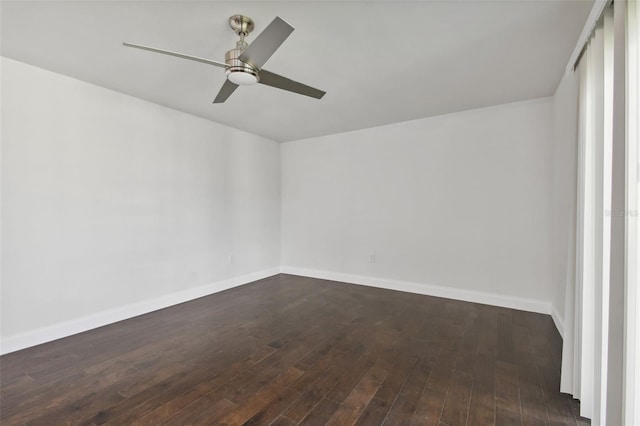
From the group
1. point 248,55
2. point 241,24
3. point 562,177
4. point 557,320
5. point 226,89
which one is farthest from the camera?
point 557,320

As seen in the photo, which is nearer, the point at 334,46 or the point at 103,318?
the point at 334,46

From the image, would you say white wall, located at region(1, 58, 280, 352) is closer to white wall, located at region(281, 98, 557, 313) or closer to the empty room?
the empty room

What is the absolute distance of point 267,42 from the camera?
171 centimetres

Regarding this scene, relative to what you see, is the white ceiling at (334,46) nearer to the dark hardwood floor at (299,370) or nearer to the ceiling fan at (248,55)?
the ceiling fan at (248,55)

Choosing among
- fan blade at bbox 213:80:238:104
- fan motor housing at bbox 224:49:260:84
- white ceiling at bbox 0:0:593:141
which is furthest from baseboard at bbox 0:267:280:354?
fan motor housing at bbox 224:49:260:84

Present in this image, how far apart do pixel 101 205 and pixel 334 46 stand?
2952mm

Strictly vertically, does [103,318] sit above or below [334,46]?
below

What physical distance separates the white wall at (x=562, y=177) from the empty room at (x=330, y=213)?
53 mm

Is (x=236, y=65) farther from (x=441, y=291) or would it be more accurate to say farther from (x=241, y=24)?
(x=441, y=291)

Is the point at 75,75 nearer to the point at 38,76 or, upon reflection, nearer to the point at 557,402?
the point at 38,76

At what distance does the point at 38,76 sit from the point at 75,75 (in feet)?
0.92

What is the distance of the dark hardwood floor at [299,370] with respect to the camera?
68.4 inches

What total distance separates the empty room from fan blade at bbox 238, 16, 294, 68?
0.02 meters

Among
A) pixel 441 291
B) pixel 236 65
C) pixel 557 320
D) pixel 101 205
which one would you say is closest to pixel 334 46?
pixel 236 65
